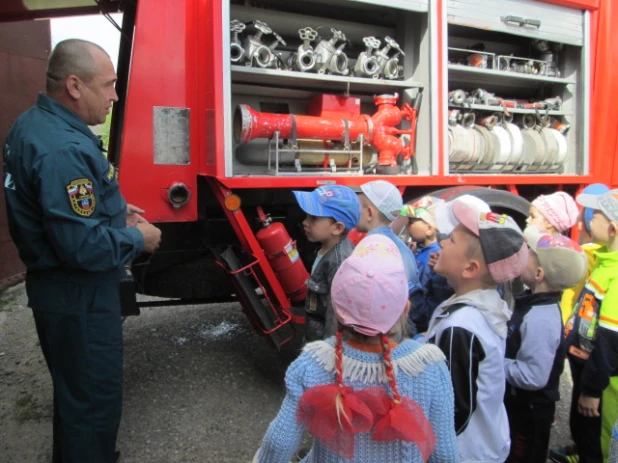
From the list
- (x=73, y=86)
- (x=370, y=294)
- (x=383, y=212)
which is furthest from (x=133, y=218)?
(x=370, y=294)

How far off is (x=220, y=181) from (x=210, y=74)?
56 centimetres

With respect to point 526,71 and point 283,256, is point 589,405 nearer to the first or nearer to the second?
point 283,256

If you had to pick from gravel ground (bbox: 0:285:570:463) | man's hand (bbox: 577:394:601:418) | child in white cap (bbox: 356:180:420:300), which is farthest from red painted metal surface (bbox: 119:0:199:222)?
man's hand (bbox: 577:394:601:418)

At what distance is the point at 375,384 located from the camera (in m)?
1.12

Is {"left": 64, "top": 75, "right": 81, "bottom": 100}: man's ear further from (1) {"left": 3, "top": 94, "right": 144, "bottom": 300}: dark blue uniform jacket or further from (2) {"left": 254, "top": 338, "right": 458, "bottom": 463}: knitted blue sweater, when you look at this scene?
(2) {"left": 254, "top": 338, "right": 458, "bottom": 463}: knitted blue sweater

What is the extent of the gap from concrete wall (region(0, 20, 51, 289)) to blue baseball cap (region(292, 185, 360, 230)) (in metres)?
4.36

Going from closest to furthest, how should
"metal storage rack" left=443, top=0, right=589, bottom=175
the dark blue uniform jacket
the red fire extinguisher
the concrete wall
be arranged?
the dark blue uniform jacket → the red fire extinguisher → "metal storage rack" left=443, top=0, right=589, bottom=175 → the concrete wall

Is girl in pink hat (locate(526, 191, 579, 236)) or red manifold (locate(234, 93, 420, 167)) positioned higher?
red manifold (locate(234, 93, 420, 167))

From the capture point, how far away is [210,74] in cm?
250

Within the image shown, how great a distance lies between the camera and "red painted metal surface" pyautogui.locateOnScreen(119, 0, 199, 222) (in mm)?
2480

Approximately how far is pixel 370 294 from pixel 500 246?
635 millimetres

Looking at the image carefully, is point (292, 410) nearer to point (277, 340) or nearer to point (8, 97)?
point (277, 340)

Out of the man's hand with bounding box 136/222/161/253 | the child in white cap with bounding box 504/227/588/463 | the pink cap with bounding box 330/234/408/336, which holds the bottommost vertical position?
the child in white cap with bounding box 504/227/588/463

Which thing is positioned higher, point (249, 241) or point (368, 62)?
point (368, 62)
